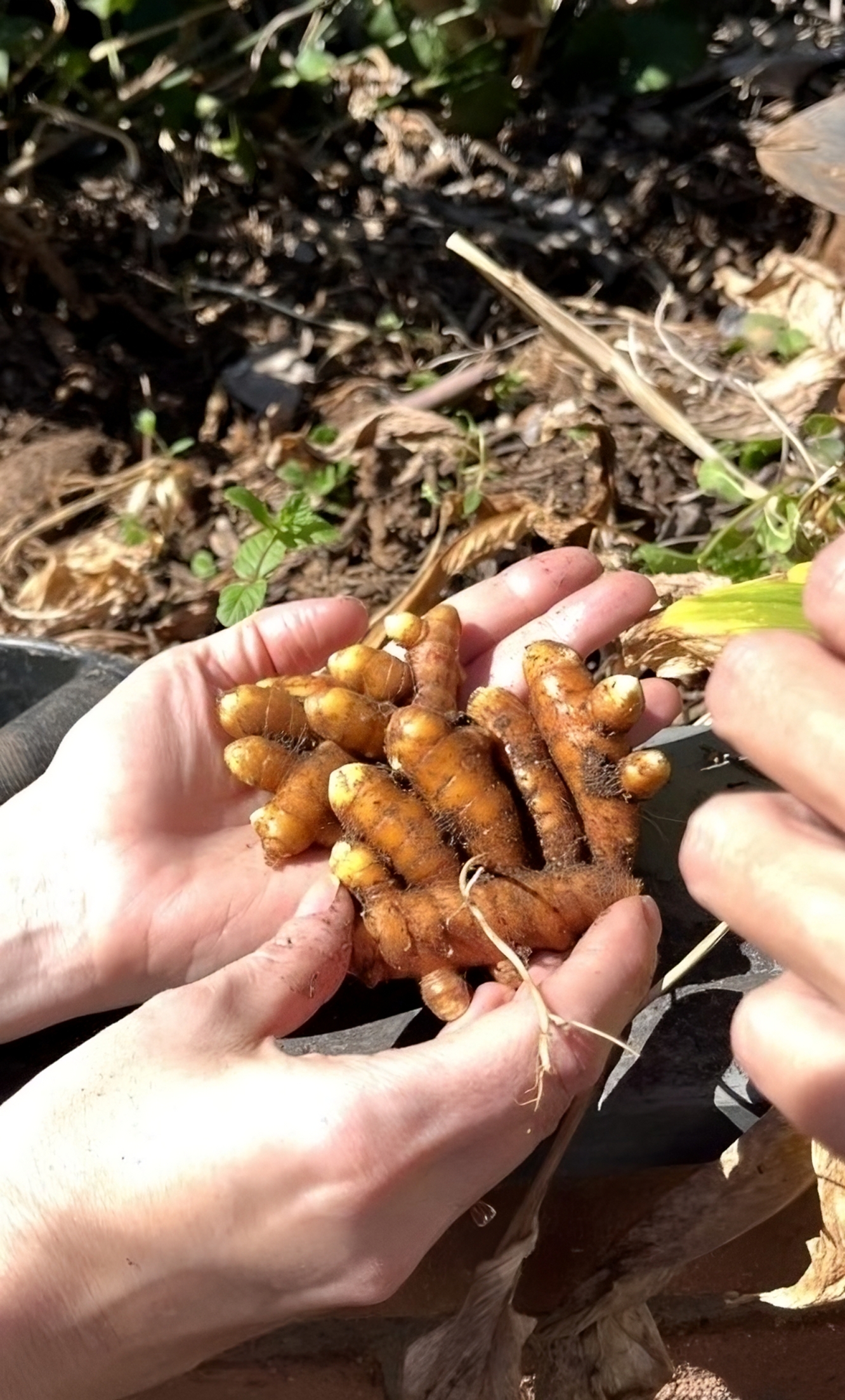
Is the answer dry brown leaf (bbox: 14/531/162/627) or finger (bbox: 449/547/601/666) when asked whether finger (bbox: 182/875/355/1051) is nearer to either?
finger (bbox: 449/547/601/666)

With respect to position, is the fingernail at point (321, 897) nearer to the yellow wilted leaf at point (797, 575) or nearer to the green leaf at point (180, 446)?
the yellow wilted leaf at point (797, 575)

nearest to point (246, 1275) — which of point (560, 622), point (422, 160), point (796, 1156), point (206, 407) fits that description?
point (796, 1156)

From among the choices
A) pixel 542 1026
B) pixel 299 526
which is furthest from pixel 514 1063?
pixel 299 526

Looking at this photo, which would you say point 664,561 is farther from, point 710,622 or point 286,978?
point 286,978

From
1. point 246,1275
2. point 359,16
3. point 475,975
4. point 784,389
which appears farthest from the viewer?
point 359,16

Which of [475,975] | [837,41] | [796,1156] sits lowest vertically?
[796,1156]

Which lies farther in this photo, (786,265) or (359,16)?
(359,16)

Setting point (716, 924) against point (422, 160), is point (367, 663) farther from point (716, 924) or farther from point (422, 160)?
point (422, 160)
